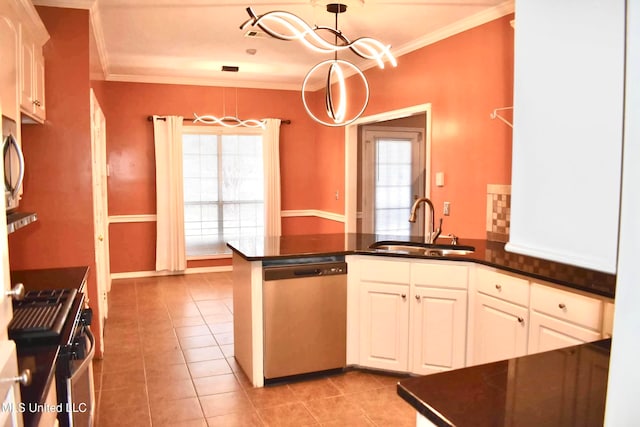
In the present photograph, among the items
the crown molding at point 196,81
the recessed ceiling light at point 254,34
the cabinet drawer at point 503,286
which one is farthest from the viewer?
the crown molding at point 196,81

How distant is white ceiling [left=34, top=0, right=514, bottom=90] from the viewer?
12.0ft

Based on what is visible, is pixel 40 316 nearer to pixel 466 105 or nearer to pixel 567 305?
pixel 567 305

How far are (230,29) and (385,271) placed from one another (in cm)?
260

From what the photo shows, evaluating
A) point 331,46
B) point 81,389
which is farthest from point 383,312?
point 81,389

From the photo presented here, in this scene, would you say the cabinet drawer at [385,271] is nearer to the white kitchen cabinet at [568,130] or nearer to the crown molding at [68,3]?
the white kitchen cabinet at [568,130]

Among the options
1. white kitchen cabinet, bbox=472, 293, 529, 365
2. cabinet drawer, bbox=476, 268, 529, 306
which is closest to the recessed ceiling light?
cabinet drawer, bbox=476, 268, 529, 306

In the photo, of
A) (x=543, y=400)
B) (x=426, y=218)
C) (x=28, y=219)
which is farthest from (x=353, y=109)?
(x=543, y=400)

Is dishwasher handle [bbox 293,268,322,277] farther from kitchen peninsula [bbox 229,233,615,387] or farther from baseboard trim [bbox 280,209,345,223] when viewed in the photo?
baseboard trim [bbox 280,209,345,223]

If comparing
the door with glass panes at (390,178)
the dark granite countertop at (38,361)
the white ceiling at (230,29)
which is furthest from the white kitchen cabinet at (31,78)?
the door with glass panes at (390,178)

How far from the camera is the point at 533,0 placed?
902 millimetres

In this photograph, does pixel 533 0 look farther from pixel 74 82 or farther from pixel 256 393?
pixel 74 82

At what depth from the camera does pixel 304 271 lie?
323cm

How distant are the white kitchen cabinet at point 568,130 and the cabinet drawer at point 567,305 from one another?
1620 mm

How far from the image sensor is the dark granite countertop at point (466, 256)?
2352 millimetres
